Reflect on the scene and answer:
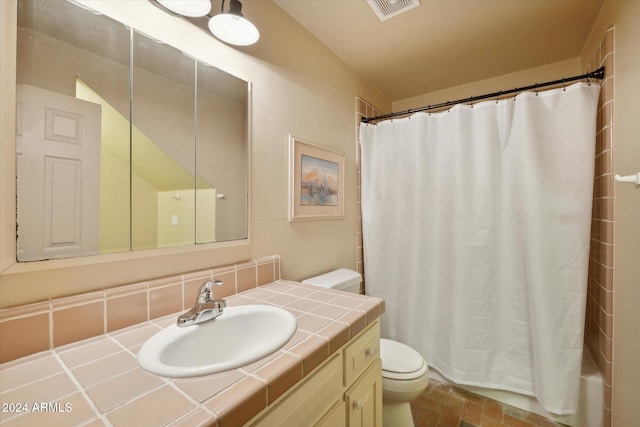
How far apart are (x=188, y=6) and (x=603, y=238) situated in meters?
2.16

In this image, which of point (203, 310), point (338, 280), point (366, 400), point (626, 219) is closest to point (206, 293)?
point (203, 310)

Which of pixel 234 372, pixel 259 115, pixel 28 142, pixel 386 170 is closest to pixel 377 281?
pixel 386 170

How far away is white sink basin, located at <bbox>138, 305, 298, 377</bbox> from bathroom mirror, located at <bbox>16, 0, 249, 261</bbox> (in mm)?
330

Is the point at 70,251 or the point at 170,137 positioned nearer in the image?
the point at 70,251

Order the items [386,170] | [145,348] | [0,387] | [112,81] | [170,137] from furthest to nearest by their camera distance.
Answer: [386,170] → [170,137] → [112,81] → [145,348] → [0,387]

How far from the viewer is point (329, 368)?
0.77 m

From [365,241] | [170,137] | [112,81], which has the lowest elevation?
[365,241]

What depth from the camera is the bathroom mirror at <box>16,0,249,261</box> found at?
2.29ft

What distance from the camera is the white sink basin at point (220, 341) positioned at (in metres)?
0.62

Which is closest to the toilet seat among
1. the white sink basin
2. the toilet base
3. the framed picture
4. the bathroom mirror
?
the toilet base

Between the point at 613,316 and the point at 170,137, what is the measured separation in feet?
Result: 7.04

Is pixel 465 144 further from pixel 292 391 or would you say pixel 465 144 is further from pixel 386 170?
pixel 292 391

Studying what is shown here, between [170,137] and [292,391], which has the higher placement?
[170,137]

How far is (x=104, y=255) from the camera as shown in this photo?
81 centimetres
